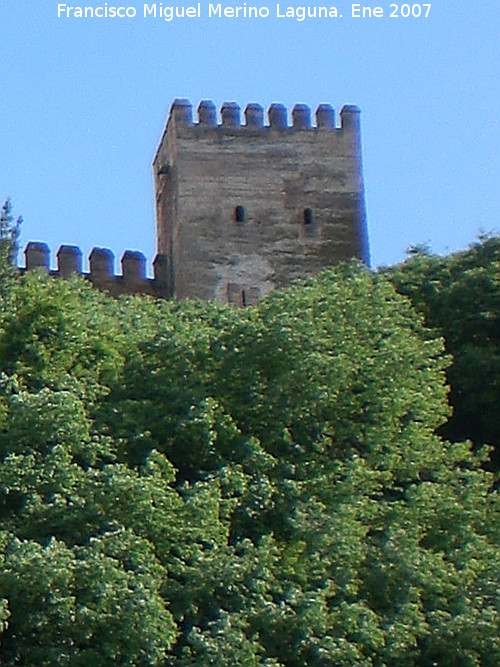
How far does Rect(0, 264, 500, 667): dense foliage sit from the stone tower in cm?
1928

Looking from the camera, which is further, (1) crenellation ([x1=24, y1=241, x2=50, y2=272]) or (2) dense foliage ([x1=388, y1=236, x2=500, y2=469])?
(1) crenellation ([x1=24, y1=241, x2=50, y2=272])

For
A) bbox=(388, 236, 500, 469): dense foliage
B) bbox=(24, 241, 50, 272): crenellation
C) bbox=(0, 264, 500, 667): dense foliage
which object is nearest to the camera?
bbox=(0, 264, 500, 667): dense foliage

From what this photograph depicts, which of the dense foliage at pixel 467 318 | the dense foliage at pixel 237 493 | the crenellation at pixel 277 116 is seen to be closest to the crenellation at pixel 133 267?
the crenellation at pixel 277 116

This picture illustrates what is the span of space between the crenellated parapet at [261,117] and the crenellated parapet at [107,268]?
3262 millimetres

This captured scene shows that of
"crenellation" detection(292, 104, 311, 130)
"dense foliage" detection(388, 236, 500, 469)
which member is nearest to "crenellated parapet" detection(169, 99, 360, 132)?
"crenellation" detection(292, 104, 311, 130)

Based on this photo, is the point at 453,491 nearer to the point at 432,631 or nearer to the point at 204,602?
the point at 432,631

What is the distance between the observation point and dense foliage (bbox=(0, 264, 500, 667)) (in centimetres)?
1568

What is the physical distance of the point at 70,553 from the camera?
15.6 m

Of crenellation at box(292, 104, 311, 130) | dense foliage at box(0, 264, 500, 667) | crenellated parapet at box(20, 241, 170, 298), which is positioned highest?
crenellation at box(292, 104, 311, 130)

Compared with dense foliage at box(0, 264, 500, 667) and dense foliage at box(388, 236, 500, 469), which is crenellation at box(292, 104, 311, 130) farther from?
dense foliage at box(0, 264, 500, 667)

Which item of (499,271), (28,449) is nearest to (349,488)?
(28,449)

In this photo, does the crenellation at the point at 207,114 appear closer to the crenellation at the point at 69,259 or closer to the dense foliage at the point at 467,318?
the crenellation at the point at 69,259

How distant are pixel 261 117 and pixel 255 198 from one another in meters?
2.04

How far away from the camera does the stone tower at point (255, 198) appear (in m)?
39.6
